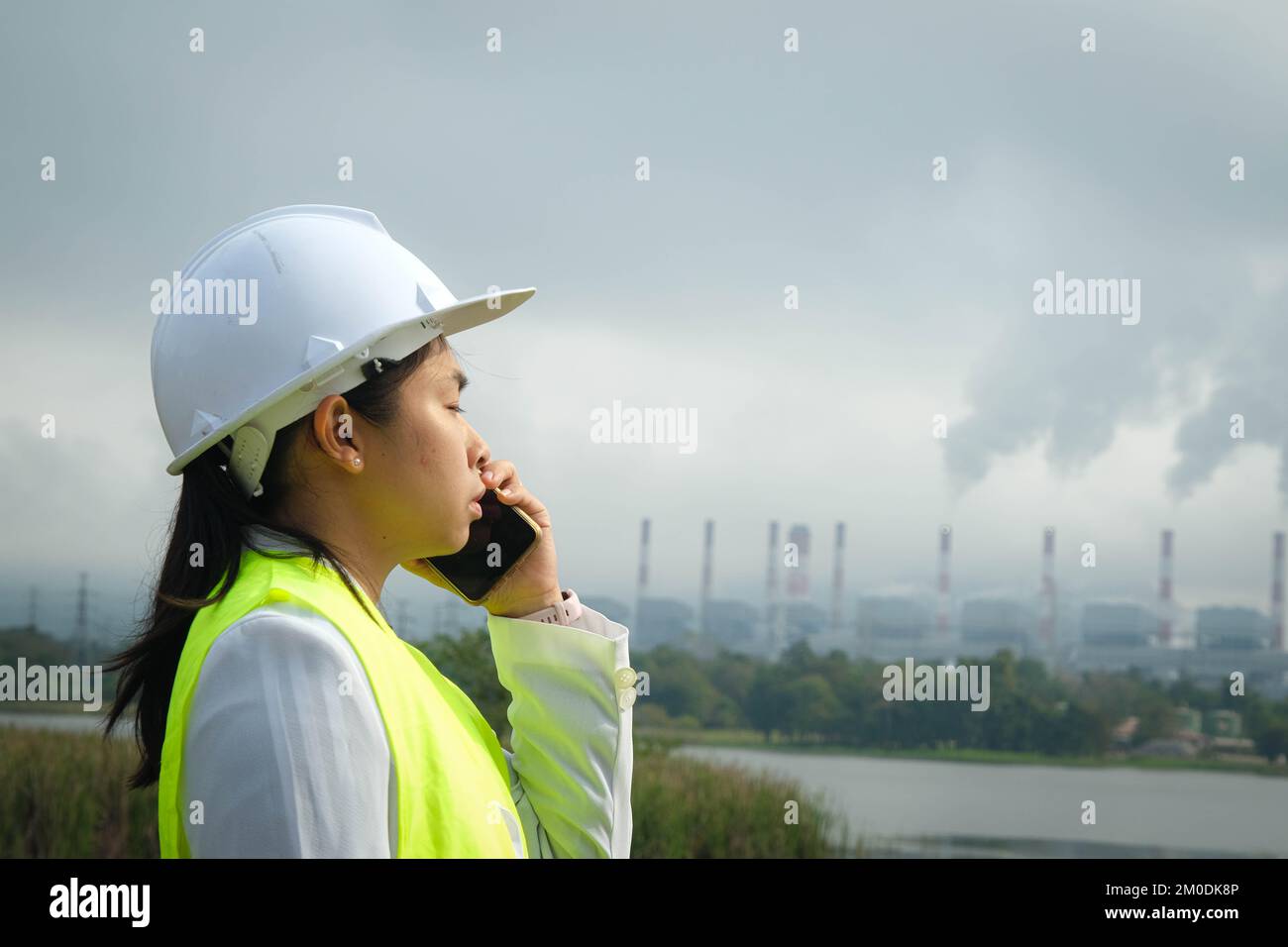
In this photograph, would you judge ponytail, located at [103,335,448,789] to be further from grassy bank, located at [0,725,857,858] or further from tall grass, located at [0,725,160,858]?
tall grass, located at [0,725,160,858]

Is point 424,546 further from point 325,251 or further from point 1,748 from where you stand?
point 1,748

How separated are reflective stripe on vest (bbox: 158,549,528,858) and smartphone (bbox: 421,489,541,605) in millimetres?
635

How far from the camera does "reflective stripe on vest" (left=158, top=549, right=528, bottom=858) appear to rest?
66.6 inches

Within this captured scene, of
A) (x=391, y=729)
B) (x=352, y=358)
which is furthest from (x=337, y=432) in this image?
(x=391, y=729)

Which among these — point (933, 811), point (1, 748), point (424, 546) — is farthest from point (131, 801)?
point (933, 811)

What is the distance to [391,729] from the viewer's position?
1733mm

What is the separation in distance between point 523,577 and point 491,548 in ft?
0.32

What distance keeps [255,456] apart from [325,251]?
1.35 ft

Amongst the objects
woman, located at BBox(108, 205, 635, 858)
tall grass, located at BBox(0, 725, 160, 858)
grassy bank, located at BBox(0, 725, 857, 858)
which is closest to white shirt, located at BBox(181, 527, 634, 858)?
woman, located at BBox(108, 205, 635, 858)

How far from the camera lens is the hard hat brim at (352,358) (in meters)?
2.03

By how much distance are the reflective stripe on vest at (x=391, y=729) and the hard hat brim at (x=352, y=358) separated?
263 millimetres

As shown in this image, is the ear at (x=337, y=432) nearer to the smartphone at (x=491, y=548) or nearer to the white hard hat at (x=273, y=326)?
the white hard hat at (x=273, y=326)
